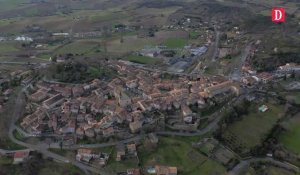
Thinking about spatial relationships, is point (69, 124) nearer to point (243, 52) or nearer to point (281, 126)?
point (281, 126)

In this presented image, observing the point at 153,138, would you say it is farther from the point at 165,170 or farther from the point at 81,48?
the point at 81,48

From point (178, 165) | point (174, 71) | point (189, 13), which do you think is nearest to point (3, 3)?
point (189, 13)

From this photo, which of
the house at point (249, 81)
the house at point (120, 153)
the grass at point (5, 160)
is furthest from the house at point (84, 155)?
the house at point (249, 81)

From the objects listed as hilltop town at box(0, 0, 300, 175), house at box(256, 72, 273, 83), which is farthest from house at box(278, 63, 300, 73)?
house at box(256, 72, 273, 83)

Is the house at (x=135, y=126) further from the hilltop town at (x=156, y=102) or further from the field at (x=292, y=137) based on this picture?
the field at (x=292, y=137)

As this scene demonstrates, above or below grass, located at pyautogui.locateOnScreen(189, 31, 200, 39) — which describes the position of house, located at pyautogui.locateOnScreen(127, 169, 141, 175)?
below

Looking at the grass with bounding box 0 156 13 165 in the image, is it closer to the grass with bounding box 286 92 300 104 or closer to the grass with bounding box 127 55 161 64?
the grass with bounding box 127 55 161 64
